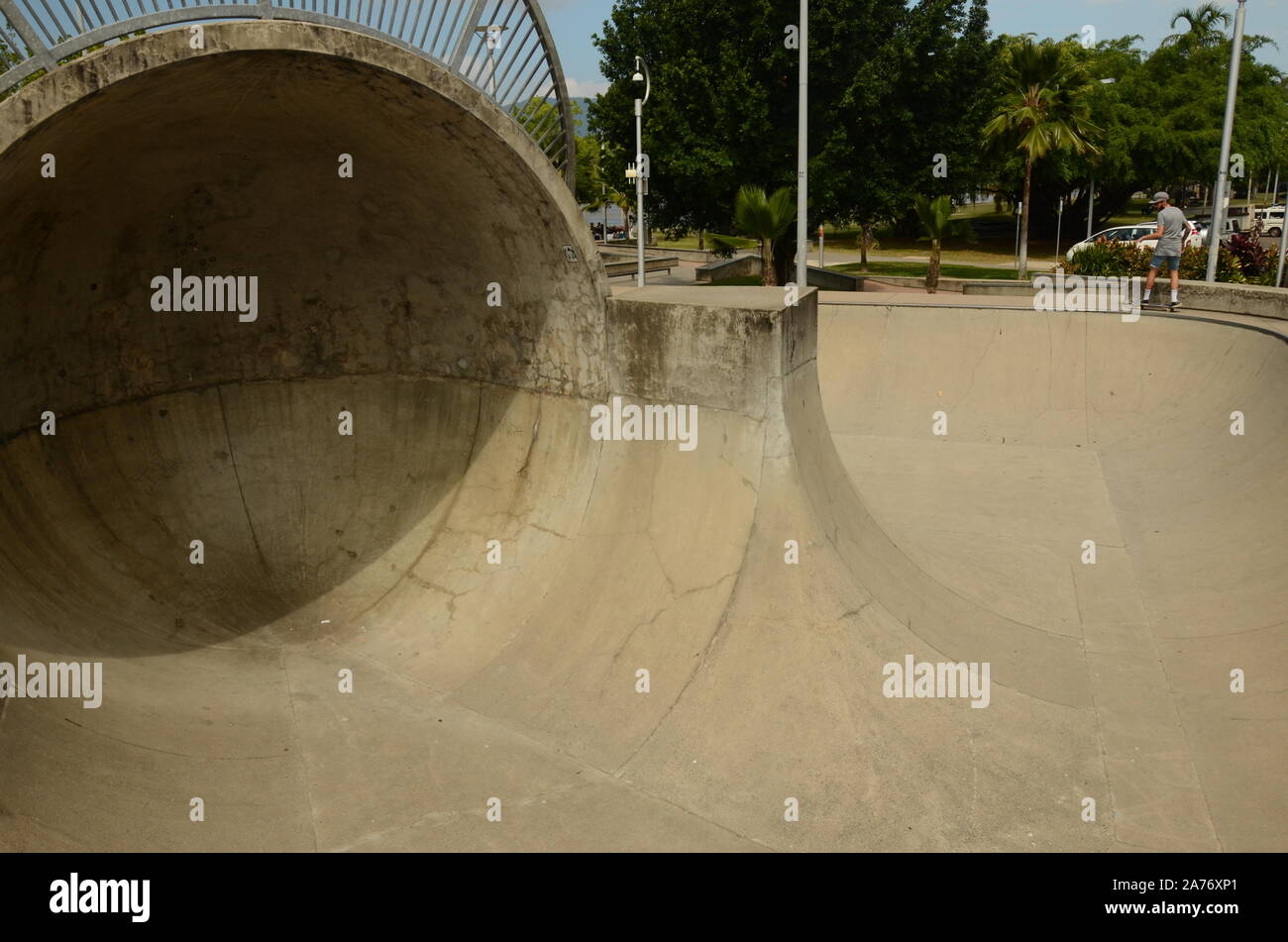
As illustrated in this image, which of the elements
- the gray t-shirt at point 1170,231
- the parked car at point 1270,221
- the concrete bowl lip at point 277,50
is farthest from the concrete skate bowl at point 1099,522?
the parked car at point 1270,221

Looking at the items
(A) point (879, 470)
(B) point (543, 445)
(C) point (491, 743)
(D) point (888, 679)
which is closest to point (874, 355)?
(A) point (879, 470)

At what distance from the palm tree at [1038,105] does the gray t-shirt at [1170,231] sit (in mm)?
14133

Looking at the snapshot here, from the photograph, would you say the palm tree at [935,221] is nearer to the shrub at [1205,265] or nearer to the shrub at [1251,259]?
the shrub at [1205,265]

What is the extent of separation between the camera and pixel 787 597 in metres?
7.04

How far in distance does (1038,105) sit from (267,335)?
91.2ft

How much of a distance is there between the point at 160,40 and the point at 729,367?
168 inches

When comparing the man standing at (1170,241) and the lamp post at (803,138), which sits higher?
the lamp post at (803,138)

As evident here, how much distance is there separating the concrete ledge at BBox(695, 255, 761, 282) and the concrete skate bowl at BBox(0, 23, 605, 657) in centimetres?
2450

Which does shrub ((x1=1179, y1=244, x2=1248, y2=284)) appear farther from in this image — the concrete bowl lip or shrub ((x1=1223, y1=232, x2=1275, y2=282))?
the concrete bowl lip

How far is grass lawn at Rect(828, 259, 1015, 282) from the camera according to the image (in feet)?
98.5

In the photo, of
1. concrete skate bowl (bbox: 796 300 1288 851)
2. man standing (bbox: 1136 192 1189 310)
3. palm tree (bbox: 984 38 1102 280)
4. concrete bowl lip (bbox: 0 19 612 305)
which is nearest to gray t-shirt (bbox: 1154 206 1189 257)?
man standing (bbox: 1136 192 1189 310)

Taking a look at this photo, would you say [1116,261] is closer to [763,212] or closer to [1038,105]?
[763,212]

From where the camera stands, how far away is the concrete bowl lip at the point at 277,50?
529cm

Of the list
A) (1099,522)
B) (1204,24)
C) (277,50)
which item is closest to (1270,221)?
(1204,24)
